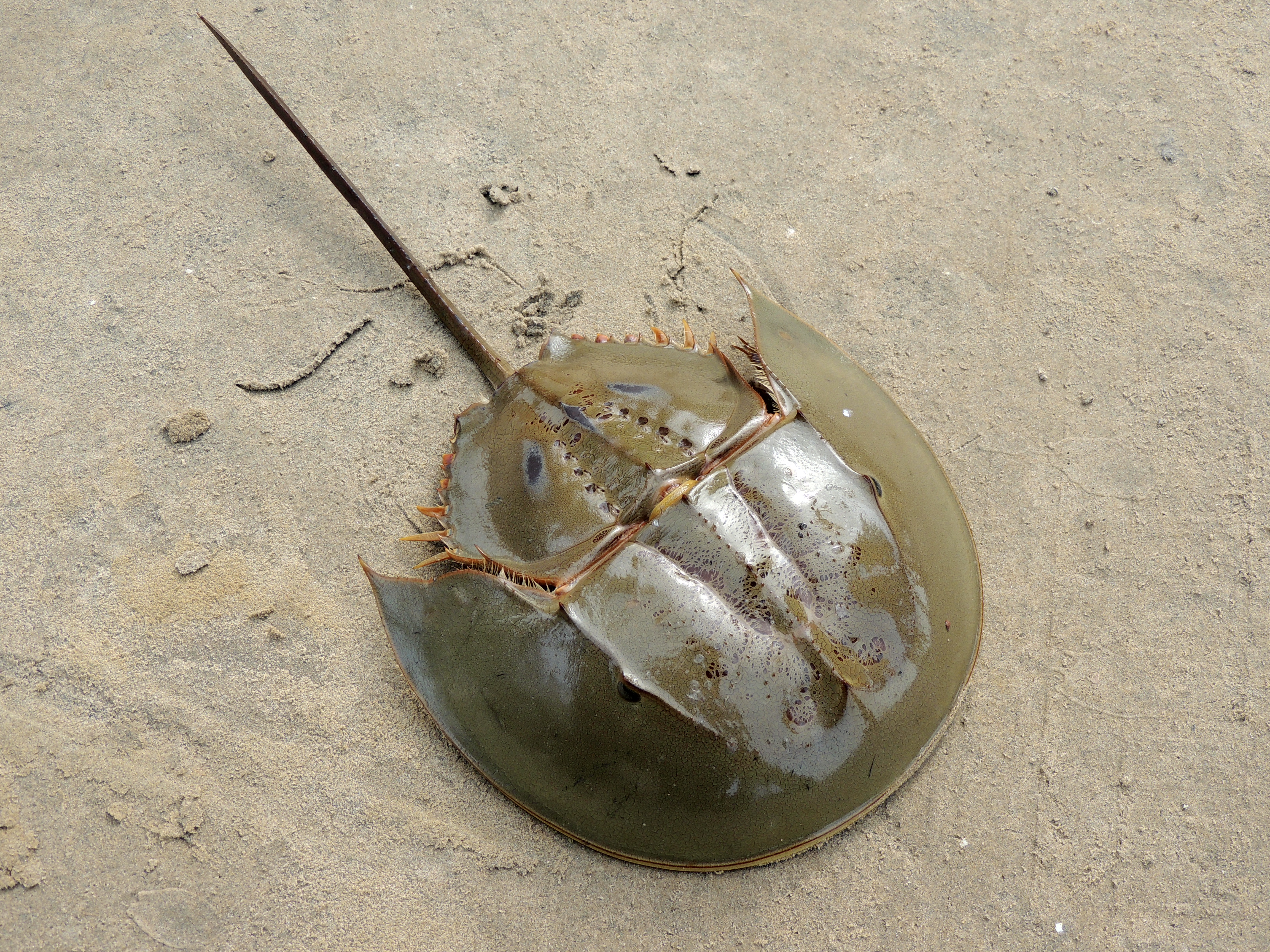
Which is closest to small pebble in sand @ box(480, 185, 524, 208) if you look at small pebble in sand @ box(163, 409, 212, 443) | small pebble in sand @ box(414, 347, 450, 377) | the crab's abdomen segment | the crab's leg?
the crab's leg

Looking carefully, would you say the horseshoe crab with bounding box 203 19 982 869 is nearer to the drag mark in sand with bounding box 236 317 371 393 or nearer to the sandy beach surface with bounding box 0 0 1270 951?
the sandy beach surface with bounding box 0 0 1270 951

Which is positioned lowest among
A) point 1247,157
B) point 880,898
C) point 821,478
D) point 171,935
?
point 171,935

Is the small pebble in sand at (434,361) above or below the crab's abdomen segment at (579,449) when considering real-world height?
below

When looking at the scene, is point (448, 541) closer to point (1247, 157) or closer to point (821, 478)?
point (821, 478)

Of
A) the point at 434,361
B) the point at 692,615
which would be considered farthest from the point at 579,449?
the point at 434,361

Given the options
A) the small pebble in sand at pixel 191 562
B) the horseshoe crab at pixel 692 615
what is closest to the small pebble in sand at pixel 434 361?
the horseshoe crab at pixel 692 615

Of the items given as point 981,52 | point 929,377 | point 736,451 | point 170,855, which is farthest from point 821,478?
point 981,52

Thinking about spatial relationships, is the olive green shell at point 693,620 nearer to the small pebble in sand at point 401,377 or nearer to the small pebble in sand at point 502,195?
the small pebble in sand at point 401,377

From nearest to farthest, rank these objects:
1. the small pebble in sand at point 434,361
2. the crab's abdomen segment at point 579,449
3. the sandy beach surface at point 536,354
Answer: the crab's abdomen segment at point 579,449 < the sandy beach surface at point 536,354 < the small pebble in sand at point 434,361
